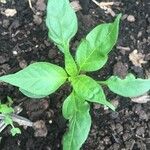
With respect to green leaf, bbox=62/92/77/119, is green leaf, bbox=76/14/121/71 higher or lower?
higher

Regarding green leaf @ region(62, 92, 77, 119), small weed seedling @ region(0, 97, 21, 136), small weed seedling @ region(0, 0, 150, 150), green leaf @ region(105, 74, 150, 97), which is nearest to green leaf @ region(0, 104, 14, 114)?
small weed seedling @ region(0, 97, 21, 136)

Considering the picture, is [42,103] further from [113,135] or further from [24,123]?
[113,135]

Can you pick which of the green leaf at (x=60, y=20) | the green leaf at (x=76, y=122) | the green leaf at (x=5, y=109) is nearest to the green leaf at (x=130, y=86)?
the green leaf at (x=76, y=122)

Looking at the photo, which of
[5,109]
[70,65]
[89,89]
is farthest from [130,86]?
[5,109]

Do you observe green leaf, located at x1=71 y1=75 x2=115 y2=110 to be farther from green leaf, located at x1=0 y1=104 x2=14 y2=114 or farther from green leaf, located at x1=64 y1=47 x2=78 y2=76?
green leaf, located at x1=0 y1=104 x2=14 y2=114

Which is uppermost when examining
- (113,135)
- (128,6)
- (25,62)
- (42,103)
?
(128,6)

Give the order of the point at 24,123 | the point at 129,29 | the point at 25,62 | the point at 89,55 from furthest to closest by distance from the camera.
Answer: the point at 129,29 < the point at 25,62 < the point at 24,123 < the point at 89,55

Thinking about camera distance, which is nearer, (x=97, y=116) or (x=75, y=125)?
(x=75, y=125)

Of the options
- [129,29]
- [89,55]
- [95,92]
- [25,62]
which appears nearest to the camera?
[95,92]

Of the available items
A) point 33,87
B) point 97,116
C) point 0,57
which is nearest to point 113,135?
point 97,116
